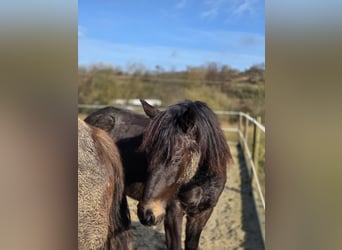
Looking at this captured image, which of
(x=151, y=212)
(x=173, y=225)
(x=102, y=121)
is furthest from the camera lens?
(x=102, y=121)

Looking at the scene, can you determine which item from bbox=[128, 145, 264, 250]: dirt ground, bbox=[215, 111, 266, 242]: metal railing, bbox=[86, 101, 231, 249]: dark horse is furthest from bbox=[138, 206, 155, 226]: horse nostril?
bbox=[215, 111, 266, 242]: metal railing

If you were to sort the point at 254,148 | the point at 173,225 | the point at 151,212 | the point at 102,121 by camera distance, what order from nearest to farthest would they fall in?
the point at 151,212 → the point at 173,225 → the point at 102,121 → the point at 254,148

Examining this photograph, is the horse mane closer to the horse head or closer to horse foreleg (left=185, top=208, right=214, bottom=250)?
the horse head

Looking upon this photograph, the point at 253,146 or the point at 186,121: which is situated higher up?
the point at 186,121

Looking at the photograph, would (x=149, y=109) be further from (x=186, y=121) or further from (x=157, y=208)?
(x=157, y=208)

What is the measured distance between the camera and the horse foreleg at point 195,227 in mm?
1295

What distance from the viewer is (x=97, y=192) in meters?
1.20

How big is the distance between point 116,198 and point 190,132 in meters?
0.38

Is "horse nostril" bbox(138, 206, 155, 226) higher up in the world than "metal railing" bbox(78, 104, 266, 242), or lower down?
lower down

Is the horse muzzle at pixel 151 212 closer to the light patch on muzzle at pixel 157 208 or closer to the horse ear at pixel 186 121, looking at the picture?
the light patch on muzzle at pixel 157 208

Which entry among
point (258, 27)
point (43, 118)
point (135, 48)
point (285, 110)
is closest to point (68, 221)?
point (43, 118)

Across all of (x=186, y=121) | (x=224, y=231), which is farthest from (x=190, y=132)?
(x=224, y=231)

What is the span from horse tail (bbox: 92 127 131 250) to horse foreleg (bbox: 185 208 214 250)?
0.75ft

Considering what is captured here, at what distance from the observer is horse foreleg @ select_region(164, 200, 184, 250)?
1.20m
